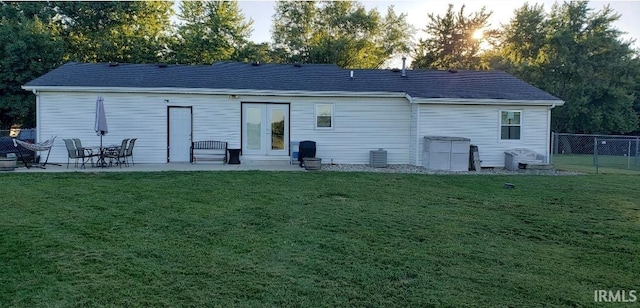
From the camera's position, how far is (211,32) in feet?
97.5

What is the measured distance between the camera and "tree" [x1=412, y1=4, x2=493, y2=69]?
37312 mm

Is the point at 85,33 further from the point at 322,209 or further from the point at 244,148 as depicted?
the point at 322,209

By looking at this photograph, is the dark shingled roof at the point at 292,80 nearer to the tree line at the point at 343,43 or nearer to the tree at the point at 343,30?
the tree line at the point at 343,43

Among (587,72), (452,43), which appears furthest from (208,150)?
(587,72)

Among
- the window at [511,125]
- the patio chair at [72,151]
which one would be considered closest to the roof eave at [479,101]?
the window at [511,125]

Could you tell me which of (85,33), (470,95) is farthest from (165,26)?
(470,95)

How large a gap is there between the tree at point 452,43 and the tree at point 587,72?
15.6 ft

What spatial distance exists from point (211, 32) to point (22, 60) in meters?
11.7

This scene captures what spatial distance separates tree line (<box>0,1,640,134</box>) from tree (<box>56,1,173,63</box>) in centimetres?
7

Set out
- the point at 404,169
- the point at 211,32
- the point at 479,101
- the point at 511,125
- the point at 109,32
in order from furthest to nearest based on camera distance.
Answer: the point at 211,32 < the point at 109,32 < the point at 511,125 < the point at 479,101 < the point at 404,169

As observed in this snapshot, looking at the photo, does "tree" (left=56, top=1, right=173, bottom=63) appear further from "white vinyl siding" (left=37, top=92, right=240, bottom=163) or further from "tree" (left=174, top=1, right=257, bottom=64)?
"white vinyl siding" (left=37, top=92, right=240, bottom=163)

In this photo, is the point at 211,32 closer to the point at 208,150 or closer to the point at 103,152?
the point at 208,150

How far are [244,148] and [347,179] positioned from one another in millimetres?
5198

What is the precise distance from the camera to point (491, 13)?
128 ft
